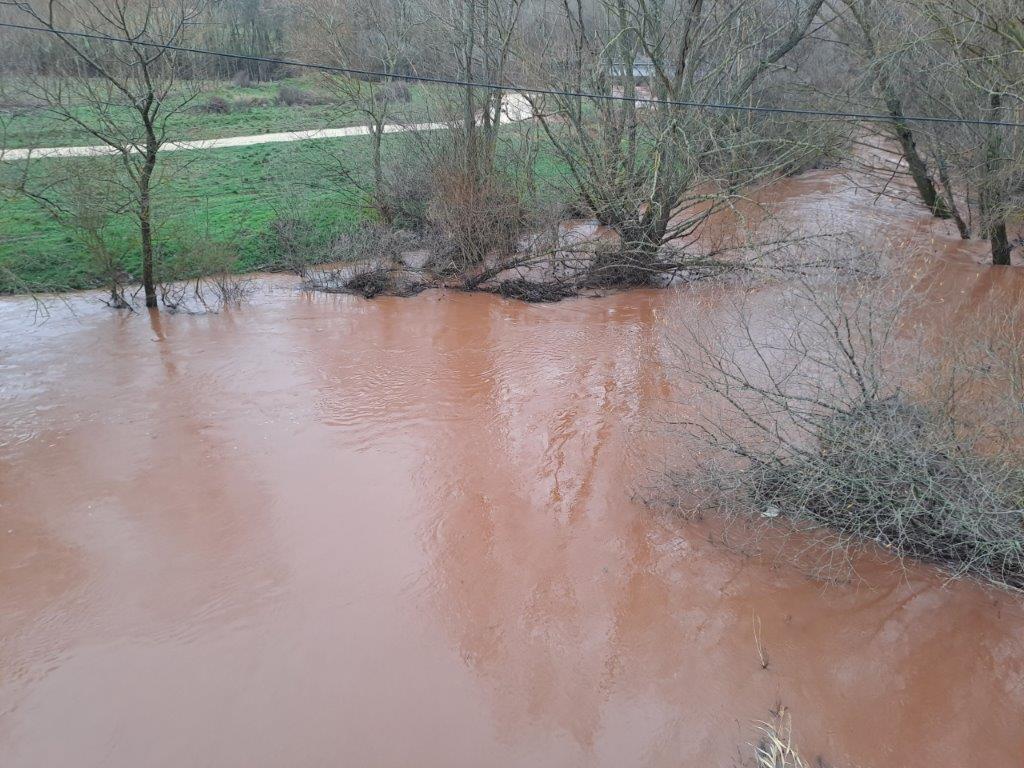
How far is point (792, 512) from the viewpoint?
7.18 m

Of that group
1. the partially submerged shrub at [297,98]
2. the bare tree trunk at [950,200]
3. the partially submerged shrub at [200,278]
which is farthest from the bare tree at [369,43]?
the bare tree trunk at [950,200]

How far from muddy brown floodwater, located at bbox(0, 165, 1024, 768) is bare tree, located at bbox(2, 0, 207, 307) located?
13.3 feet

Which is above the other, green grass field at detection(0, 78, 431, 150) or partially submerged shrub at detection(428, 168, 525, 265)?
green grass field at detection(0, 78, 431, 150)

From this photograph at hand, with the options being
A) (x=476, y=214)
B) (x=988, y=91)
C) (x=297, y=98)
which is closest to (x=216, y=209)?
(x=476, y=214)

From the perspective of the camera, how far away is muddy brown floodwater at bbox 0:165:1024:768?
18.5 ft

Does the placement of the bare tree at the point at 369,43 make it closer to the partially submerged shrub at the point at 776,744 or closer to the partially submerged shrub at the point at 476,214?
the partially submerged shrub at the point at 476,214

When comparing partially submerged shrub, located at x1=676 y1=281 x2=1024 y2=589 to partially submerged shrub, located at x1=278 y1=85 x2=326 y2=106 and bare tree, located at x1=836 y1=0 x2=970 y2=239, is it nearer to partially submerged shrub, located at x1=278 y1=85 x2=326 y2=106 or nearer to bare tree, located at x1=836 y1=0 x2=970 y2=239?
bare tree, located at x1=836 y1=0 x2=970 y2=239

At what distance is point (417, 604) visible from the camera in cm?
683

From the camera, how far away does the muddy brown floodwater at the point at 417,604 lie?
18.5 ft

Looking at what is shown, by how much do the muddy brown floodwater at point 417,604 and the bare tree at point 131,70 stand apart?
13.3 ft

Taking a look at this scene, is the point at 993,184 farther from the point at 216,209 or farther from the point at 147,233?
the point at 216,209

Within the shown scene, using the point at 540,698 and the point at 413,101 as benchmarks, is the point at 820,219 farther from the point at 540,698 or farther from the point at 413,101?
the point at 540,698

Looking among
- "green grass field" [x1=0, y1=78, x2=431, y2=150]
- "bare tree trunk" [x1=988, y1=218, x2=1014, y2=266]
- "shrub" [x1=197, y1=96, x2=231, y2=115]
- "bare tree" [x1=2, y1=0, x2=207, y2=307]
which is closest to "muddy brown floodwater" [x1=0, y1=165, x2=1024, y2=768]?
"bare tree" [x1=2, y1=0, x2=207, y2=307]

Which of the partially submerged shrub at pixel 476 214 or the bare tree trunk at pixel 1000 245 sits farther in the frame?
the partially submerged shrub at pixel 476 214
